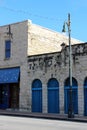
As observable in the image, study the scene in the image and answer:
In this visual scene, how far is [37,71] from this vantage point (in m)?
33.8

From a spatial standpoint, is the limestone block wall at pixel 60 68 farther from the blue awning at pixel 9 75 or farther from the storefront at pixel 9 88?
the storefront at pixel 9 88

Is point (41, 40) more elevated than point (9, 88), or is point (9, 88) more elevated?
point (41, 40)

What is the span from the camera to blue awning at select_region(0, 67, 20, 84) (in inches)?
1401

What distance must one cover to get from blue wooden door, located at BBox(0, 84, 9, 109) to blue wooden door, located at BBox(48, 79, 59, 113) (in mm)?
6438

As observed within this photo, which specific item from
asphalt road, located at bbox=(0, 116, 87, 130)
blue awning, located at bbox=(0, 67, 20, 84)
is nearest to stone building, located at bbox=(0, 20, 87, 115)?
blue awning, located at bbox=(0, 67, 20, 84)

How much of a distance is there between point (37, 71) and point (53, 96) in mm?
3107

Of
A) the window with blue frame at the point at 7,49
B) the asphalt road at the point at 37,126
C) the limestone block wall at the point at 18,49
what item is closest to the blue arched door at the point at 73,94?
the limestone block wall at the point at 18,49

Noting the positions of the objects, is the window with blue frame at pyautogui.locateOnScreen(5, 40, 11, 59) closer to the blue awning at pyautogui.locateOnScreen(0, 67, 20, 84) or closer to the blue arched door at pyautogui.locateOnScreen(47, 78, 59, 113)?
the blue awning at pyautogui.locateOnScreen(0, 67, 20, 84)

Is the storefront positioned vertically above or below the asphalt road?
above

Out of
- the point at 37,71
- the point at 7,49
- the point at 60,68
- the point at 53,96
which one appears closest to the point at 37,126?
the point at 60,68

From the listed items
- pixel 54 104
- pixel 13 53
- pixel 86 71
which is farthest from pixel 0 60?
pixel 86 71

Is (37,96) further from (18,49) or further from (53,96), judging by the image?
(18,49)

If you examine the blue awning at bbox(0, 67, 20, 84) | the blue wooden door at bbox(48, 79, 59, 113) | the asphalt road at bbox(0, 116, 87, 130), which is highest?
the blue awning at bbox(0, 67, 20, 84)

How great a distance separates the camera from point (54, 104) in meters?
32.2
